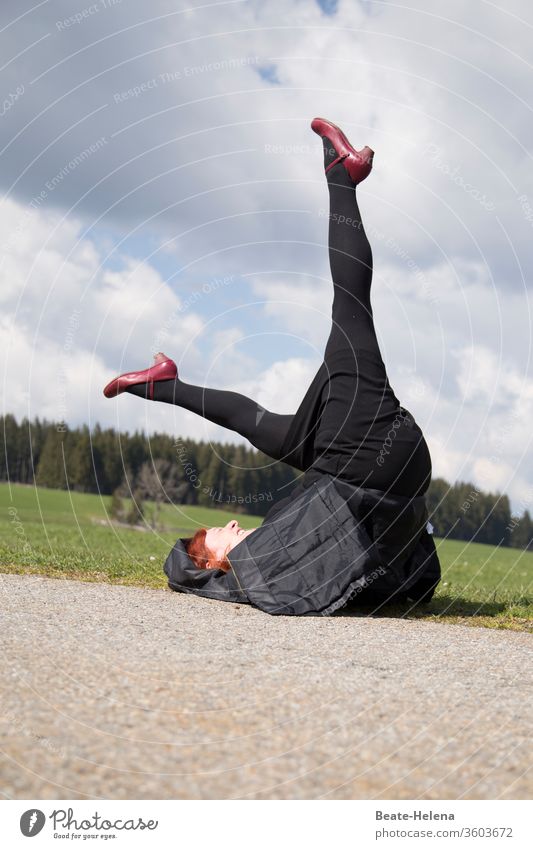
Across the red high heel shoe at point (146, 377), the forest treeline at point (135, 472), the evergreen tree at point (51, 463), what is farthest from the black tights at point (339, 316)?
the evergreen tree at point (51, 463)

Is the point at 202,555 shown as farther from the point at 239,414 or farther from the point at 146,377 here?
the point at 146,377

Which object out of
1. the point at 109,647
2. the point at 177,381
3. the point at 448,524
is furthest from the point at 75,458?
the point at 109,647

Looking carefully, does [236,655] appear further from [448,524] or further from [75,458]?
[448,524]

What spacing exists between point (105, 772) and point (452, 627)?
4.19 meters

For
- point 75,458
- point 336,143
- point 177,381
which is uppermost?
point 336,143

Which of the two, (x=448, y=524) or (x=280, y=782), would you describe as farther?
(x=448, y=524)

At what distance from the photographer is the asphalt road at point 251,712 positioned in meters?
2.89

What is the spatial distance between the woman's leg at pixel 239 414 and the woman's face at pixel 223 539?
0.76 m

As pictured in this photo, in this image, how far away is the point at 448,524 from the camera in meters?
59.7

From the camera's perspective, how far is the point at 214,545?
7289 millimetres

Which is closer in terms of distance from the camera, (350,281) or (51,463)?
(350,281)
